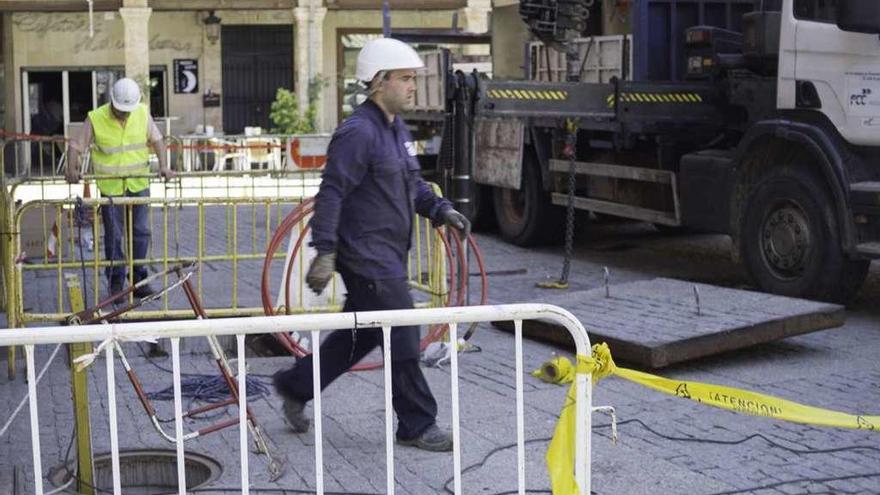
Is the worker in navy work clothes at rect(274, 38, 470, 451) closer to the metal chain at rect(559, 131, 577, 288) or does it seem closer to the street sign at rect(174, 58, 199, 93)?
the metal chain at rect(559, 131, 577, 288)

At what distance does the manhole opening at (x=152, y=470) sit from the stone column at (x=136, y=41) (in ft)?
83.6

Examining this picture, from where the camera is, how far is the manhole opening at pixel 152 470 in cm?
647

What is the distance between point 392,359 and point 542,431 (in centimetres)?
94

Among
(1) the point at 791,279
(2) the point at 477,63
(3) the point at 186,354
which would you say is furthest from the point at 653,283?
(2) the point at 477,63

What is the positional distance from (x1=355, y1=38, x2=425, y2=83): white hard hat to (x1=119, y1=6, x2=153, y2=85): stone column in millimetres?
25521

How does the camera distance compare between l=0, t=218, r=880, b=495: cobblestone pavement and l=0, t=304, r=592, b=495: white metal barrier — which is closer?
l=0, t=304, r=592, b=495: white metal barrier

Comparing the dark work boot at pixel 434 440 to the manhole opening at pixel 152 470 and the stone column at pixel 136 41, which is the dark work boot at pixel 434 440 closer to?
the manhole opening at pixel 152 470

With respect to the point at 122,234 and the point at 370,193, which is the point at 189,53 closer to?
the point at 122,234

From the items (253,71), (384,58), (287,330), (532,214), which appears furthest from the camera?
(253,71)

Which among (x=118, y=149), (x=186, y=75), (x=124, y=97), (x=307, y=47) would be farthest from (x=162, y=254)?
(x=186, y=75)

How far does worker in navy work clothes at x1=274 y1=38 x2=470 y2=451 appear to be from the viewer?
645 centimetres

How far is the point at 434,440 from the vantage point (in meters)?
6.65

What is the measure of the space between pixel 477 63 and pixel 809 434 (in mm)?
12990

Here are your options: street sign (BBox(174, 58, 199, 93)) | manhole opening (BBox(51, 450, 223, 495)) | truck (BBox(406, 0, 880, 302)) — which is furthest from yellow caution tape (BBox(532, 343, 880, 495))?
street sign (BBox(174, 58, 199, 93))
